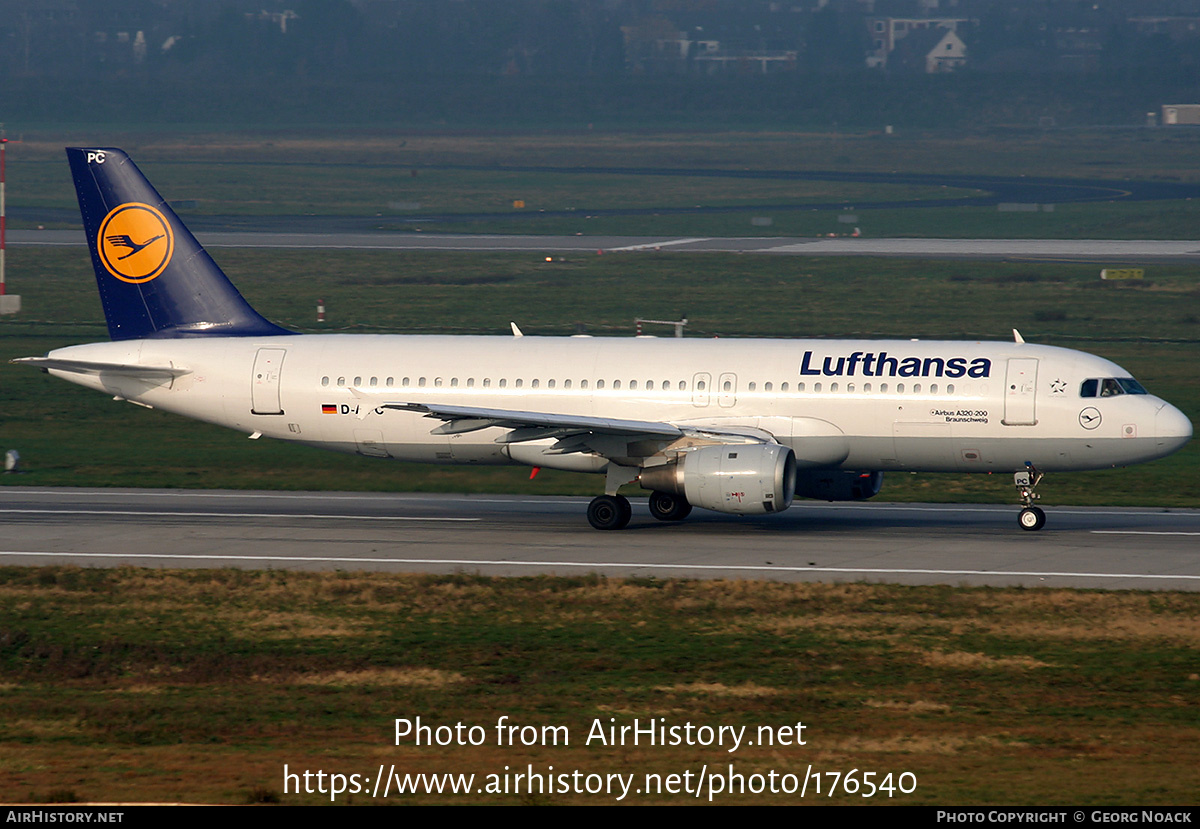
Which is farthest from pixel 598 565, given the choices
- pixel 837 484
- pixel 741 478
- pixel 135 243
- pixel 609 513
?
pixel 135 243

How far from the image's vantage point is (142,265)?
3966 cm

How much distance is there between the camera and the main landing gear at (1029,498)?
35.8 meters

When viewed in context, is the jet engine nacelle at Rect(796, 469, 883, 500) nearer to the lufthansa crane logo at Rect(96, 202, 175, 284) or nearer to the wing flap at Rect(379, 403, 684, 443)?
the wing flap at Rect(379, 403, 684, 443)

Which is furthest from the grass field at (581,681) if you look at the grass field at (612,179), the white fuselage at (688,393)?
the grass field at (612,179)

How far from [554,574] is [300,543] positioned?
6.91 metres

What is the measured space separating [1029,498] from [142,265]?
23.5 metres

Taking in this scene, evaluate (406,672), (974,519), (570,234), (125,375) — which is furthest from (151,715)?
(570,234)

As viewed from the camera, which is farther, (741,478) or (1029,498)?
(1029,498)

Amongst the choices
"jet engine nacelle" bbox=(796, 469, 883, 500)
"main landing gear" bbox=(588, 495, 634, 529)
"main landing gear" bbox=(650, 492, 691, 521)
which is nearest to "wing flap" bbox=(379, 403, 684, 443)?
"main landing gear" bbox=(588, 495, 634, 529)

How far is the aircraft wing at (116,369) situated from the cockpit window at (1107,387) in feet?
72.9

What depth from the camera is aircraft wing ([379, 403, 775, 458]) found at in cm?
3459

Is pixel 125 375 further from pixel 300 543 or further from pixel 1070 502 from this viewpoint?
pixel 1070 502

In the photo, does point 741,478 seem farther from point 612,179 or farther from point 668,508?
point 612,179

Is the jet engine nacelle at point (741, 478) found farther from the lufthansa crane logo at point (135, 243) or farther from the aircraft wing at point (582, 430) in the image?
the lufthansa crane logo at point (135, 243)
